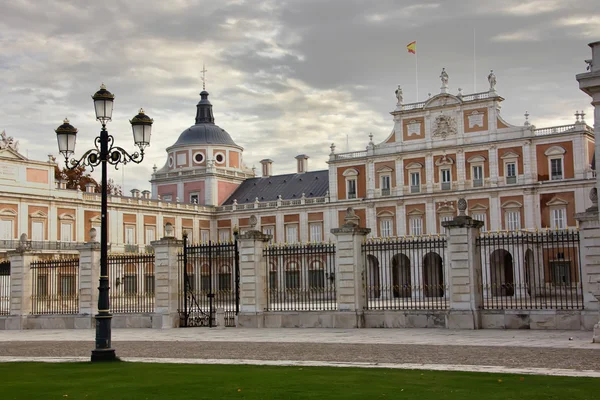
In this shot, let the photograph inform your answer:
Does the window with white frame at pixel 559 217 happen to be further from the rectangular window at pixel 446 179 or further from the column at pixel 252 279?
the column at pixel 252 279

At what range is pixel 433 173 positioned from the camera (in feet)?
188

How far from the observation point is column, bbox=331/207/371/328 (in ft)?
73.4

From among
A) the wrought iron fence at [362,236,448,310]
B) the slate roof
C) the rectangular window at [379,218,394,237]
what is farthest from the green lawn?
the slate roof

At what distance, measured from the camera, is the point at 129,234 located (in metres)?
61.5

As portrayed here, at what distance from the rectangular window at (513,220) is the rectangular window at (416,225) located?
6366mm

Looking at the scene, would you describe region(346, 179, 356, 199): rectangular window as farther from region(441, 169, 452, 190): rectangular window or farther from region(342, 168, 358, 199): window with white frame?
region(441, 169, 452, 190): rectangular window

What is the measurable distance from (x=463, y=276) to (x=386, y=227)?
128ft

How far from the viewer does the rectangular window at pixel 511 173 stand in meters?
54.2

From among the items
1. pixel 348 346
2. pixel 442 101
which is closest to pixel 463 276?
pixel 348 346

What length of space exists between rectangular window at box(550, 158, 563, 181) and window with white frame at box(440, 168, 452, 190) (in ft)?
23.5

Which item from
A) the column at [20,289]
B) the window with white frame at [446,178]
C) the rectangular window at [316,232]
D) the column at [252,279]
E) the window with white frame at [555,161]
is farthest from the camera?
the rectangular window at [316,232]

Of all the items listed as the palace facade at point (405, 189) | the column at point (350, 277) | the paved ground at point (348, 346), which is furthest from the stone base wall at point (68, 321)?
the palace facade at point (405, 189)

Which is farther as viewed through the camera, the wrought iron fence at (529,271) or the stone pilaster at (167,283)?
the stone pilaster at (167,283)

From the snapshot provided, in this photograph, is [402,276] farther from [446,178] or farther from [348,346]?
[446,178]
